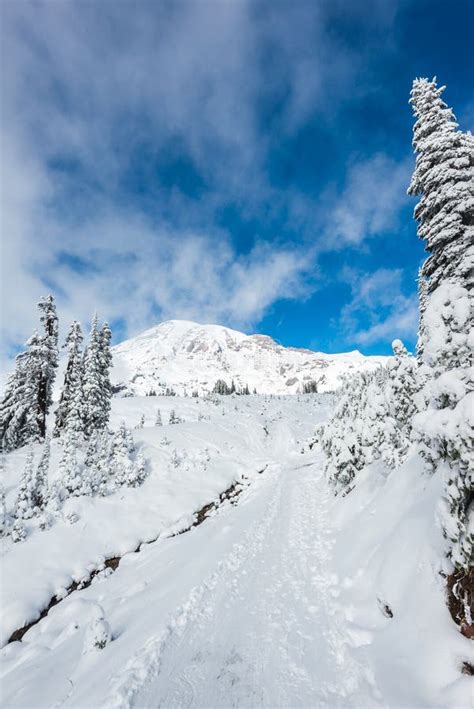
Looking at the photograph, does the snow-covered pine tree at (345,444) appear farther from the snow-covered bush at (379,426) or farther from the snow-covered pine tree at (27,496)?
the snow-covered pine tree at (27,496)

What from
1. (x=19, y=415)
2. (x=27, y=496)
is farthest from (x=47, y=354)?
(x=27, y=496)

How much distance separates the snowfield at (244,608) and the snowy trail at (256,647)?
24 millimetres

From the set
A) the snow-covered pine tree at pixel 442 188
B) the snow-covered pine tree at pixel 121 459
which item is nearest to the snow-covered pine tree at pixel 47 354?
the snow-covered pine tree at pixel 121 459

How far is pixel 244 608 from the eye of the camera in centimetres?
643

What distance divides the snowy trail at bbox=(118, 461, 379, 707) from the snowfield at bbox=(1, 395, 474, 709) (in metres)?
0.02

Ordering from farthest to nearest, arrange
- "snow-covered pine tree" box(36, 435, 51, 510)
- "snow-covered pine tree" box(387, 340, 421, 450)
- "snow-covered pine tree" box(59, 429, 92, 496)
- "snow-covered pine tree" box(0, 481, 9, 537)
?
"snow-covered pine tree" box(59, 429, 92, 496) → "snow-covered pine tree" box(36, 435, 51, 510) → "snow-covered pine tree" box(387, 340, 421, 450) → "snow-covered pine tree" box(0, 481, 9, 537)

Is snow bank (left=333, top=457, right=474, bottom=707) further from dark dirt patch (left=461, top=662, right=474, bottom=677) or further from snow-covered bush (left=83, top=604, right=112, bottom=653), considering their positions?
snow-covered bush (left=83, top=604, right=112, bottom=653)

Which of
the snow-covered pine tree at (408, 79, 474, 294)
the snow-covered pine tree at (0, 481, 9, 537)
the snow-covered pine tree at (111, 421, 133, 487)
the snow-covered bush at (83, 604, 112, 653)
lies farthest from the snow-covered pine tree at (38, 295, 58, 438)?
the snow-covered pine tree at (408, 79, 474, 294)

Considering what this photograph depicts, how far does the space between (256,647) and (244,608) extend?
134cm

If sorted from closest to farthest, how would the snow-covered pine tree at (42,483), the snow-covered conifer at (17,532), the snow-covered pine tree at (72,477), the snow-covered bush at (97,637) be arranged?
1. the snow-covered bush at (97,637)
2. the snow-covered conifer at (17,532)
3. the snow-covered pine tree at (42,483)
4. the snow-covered pine tree at (72,477)

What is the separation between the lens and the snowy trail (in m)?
4.20

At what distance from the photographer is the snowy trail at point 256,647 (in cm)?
420

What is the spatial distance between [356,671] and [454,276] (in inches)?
460

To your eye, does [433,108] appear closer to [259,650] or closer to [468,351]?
[468,351]
